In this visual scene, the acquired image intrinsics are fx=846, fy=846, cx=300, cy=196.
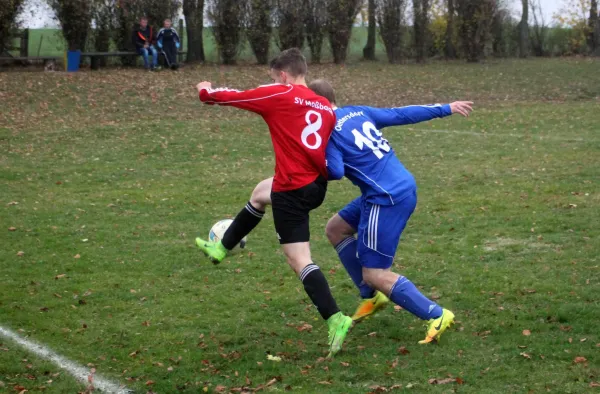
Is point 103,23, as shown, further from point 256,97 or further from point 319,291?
point 319,291

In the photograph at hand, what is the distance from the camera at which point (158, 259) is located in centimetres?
888

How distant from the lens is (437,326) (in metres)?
5.92

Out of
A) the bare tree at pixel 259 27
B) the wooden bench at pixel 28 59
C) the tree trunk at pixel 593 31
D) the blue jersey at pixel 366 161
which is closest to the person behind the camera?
the blue jersey at pixel 366 161

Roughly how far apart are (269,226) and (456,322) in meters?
4.38

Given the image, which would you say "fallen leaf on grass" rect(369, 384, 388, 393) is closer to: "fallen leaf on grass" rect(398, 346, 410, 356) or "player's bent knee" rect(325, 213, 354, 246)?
"fallen leaf on grass" rect(398, 346, 410, 356)

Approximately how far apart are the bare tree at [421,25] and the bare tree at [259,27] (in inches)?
230

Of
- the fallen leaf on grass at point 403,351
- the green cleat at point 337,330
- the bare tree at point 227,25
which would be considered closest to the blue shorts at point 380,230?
the green cleat at point 337,330

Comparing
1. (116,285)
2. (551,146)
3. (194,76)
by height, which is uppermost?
(194,76)

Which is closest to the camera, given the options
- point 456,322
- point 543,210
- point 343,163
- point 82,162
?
point 343,163

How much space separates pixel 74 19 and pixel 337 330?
2213 cm

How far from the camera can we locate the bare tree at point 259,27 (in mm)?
27906

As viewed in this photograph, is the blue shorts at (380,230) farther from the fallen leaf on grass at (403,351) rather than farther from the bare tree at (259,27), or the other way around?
the bare tree at (259,27)

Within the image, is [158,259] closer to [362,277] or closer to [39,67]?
[362,277]

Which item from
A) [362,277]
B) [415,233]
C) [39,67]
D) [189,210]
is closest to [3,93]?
[39,67]
